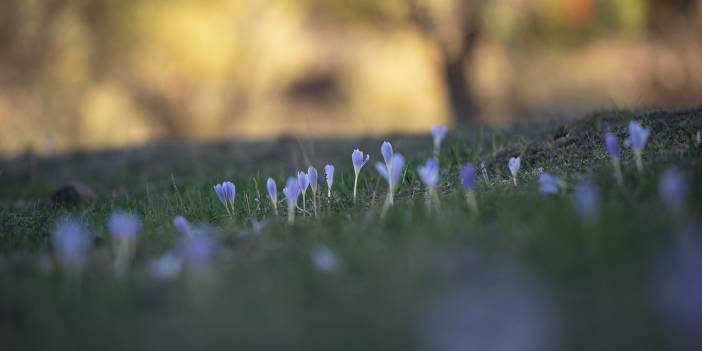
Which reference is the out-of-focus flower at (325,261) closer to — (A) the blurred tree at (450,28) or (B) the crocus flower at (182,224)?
(B) the crocus flower at (182,224)

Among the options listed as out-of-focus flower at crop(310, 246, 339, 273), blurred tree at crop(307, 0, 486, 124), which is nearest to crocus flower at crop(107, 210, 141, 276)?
out-of-focus flower at crop(310, 246, 339, 273)

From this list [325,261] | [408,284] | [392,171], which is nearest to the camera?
[408,284]

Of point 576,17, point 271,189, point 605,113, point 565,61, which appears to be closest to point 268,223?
point 271,189

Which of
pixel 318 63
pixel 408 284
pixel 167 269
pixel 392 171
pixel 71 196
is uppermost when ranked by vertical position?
pixel 318 63

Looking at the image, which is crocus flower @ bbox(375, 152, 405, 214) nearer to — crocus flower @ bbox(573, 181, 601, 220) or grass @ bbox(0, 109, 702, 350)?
grass @ bbox(0, 109, 702, 350)

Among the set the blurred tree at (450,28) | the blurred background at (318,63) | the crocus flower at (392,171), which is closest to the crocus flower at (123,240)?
the crocus flower at (392,171)

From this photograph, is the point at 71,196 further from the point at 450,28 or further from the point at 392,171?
the point at 450,28

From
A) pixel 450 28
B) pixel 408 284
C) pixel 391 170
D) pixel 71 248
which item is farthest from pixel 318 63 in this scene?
pixel 408 284

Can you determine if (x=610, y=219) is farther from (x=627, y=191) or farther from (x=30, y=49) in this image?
(x=30, y=49)
